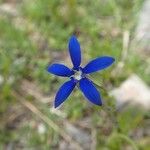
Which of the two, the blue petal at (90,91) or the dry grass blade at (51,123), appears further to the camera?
the dry grass blade at (51,123)

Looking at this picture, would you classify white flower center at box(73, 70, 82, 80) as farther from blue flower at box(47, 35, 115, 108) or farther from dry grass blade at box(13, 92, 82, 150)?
dry grass blade at box(13, 92, 82, 150)

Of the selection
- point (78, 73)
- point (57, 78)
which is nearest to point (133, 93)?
point (57, 78)

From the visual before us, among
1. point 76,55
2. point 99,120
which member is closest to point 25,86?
point 99,120

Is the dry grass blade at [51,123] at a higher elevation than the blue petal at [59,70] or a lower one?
higher

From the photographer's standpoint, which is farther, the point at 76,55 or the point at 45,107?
the point at 45,107

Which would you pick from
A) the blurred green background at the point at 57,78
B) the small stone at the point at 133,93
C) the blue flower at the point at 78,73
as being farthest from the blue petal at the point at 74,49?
the small stone at the point at 133,93

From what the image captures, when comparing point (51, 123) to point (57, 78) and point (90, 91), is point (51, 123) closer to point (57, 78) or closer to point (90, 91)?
point (57, 78)

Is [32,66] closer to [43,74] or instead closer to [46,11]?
[43,74]

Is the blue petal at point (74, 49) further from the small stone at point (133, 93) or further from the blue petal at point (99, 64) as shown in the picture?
the small stone at point (133, 93)
